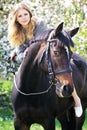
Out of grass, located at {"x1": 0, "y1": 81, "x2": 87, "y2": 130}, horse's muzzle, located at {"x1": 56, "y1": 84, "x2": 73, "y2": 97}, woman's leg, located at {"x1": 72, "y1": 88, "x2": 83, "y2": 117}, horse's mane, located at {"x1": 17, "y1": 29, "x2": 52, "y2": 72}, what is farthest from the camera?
grass, located at {"x1": 0, "y1": 81, "x2": 87, "y2": 130}

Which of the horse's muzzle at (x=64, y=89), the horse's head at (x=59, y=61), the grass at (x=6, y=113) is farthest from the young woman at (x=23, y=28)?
the grass at (x=6, y=113)

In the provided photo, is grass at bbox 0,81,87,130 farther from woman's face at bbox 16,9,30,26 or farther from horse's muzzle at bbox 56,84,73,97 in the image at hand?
horse's muzzle at bbox 56,84,73,97

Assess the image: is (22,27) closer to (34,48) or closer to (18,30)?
(18,30)

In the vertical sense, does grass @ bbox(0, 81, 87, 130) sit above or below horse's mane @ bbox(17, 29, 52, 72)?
below

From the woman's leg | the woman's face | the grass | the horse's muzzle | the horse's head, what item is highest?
the woman's face

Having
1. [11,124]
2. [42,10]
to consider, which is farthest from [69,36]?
[42,10]

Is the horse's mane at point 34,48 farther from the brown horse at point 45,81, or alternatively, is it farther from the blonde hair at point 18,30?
the blonde hair at point 18,30

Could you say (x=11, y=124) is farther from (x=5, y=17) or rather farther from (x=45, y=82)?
(x=5, y=17)

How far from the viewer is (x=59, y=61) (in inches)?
208

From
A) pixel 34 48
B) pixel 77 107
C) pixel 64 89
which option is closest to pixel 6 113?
pixel 77 107

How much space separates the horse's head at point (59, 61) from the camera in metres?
5.25

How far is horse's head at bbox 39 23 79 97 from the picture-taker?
525 cm

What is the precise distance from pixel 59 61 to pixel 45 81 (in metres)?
0.71

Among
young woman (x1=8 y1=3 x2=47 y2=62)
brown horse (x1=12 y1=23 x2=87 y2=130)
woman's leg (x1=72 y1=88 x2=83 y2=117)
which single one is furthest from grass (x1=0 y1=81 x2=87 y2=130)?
young woman (x1=8 y1=3 x2=47 y2=62)
